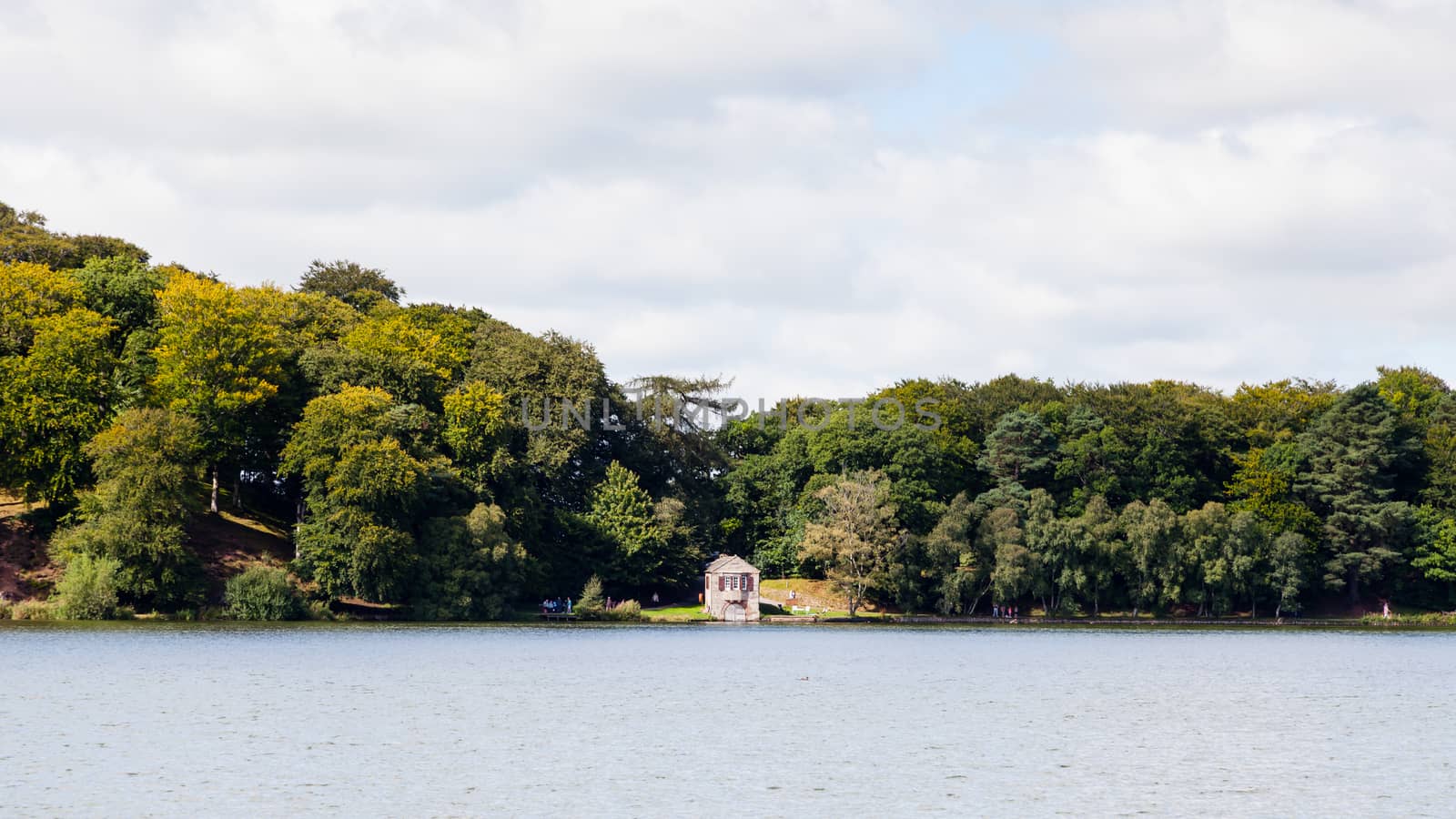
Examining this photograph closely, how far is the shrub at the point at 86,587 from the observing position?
73.3 m

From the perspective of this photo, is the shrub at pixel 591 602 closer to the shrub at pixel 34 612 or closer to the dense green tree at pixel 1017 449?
the shrub at pixel 34 612

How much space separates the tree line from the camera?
81.7 m

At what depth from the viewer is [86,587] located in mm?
73312

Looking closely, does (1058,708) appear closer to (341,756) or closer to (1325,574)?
(341,756)

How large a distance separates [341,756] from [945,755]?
1349 cm

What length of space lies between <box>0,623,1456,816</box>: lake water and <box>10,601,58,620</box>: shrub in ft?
28.3

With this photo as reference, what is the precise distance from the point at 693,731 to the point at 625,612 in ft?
186

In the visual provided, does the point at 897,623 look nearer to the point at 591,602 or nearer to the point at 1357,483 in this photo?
the point at 591,602

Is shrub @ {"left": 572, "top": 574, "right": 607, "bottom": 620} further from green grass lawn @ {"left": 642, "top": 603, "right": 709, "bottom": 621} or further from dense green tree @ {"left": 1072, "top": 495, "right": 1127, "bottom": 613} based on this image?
dense green tree @ {"left": 1072, "top": 495, "right": 1127, "bottom": 613}

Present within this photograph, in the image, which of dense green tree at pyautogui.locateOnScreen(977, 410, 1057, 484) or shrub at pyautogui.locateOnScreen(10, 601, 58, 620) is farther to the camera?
dense green tree at pyautogui.locateOnScreen(977, 410, 1057, 484)

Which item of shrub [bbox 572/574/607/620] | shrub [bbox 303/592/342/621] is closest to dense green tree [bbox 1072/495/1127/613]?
shrub [bbox 572/574/607/620]

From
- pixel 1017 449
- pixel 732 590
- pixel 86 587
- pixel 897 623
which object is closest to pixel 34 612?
pixel 86 587

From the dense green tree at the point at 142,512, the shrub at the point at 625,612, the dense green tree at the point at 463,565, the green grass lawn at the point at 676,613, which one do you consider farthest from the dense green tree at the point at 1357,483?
the dense green tree at the point at 142,512

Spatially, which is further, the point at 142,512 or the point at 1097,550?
the point at 1097,550
